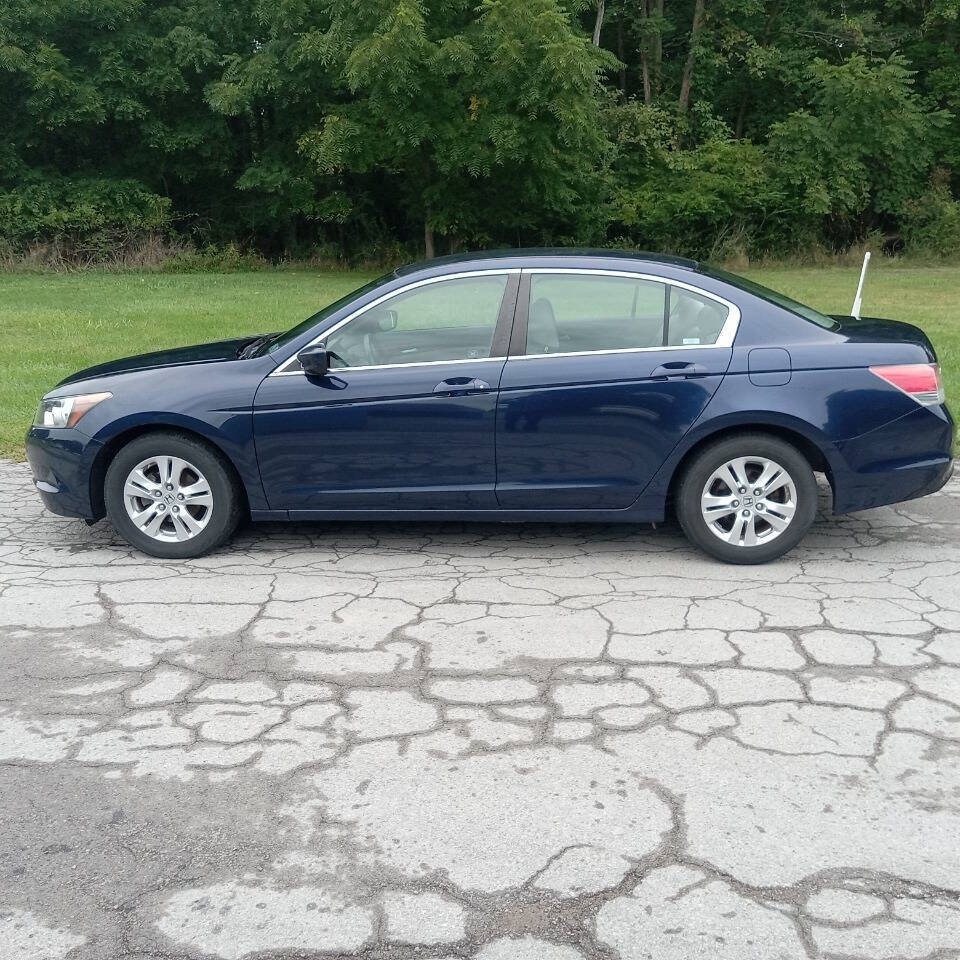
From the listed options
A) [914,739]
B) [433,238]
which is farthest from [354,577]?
[433,238]

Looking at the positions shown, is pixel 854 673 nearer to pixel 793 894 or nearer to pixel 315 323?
pixel 793 894

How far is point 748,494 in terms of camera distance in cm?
557

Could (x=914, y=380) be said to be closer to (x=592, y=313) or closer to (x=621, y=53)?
(x=592, y=313)

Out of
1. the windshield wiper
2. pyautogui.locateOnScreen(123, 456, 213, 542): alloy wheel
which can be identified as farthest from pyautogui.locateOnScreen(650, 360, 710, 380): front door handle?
pyautogui.locateOnScreen(123, 456, 213, 542): alloy wheel

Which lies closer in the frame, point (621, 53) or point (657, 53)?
point (657, 53)

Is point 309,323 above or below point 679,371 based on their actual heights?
above

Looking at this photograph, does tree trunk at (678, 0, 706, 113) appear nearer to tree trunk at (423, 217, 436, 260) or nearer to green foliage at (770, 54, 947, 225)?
green foliage at (770, 54, 947, 225)

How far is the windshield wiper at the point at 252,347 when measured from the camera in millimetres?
6059

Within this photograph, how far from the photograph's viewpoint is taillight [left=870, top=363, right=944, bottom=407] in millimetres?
5508

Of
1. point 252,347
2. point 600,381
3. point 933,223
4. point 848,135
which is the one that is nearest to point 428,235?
point 848,135

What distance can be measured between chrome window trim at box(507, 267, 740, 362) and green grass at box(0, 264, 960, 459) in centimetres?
485

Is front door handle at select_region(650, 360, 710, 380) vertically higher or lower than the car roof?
lower

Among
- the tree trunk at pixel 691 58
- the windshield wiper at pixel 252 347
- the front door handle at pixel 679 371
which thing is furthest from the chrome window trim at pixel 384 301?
the tree trunk at pixel 691 58

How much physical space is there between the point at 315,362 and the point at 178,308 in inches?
541
